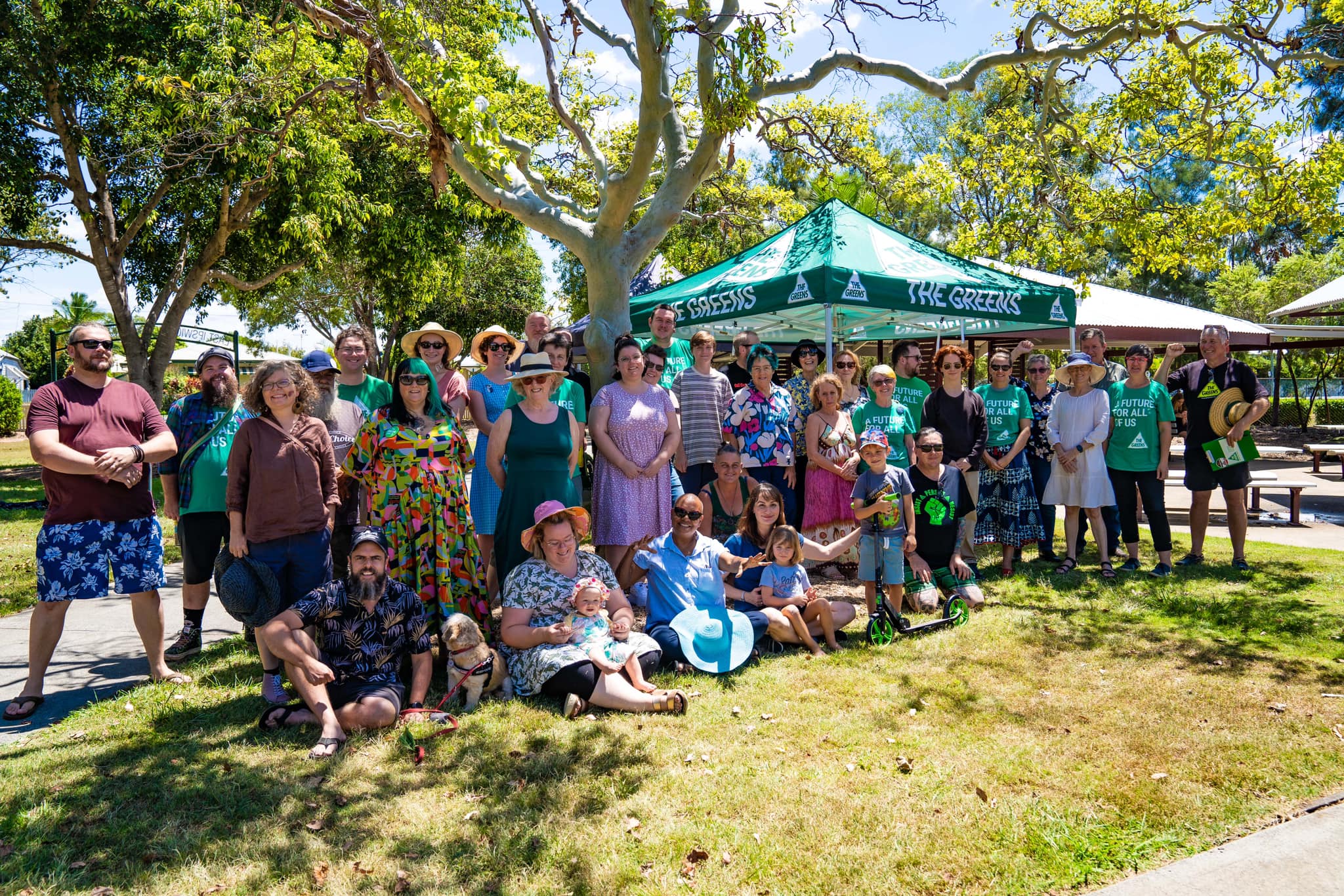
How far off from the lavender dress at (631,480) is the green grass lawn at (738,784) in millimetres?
1306

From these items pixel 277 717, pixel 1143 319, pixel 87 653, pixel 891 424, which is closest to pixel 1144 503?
pixel 891 424

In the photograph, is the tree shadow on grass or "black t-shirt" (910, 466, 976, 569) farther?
"black t-shirt" (910, 466, 976, 569)

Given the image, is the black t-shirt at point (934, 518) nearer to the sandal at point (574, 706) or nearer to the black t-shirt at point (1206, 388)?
the black t-shirt at point (1206, 388)

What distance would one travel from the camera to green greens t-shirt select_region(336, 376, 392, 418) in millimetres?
5914

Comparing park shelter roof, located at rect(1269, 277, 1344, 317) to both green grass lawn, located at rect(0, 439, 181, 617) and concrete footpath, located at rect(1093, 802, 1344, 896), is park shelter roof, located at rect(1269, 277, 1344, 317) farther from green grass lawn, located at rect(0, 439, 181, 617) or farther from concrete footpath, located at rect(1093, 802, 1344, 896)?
green grass lawn, located at rect(0, 439, 181, 617)

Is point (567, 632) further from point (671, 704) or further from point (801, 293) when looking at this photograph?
point (801, 293)

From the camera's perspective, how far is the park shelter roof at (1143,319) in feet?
55.6

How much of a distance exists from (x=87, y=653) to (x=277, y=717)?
2.38 meters

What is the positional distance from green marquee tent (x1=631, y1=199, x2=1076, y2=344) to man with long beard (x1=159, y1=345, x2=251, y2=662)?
13.7 feet

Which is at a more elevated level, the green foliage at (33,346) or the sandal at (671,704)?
the green foliage at (33,346)

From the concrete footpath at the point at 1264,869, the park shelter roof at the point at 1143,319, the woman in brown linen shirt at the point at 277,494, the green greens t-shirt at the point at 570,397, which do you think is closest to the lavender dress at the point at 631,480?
the green greens t-shirt at the point at 570,397

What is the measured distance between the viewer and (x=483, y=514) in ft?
20.5

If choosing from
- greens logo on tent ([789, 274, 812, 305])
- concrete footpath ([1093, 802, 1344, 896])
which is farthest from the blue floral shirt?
concrete footpath ([1093, 802, 1344, 896])

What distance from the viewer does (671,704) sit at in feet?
A: 14.5
